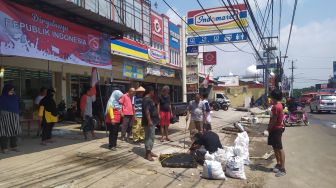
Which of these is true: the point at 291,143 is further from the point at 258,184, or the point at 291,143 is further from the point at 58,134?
the point at 58,134

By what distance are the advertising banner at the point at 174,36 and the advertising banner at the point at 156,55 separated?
10.4 feet

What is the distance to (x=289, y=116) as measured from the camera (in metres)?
22.5

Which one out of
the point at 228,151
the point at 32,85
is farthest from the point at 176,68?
the point at 228,151

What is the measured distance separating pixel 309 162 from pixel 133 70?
1467 cm

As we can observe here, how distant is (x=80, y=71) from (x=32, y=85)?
11.9 ft

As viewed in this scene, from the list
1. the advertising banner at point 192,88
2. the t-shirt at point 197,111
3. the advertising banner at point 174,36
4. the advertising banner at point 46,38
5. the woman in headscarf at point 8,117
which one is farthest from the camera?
the advertising banner at point 174,36

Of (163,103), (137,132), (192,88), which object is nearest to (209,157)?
(137,132)

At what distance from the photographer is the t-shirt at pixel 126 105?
37.9 ft

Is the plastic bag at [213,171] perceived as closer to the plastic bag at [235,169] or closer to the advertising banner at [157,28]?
the plastic bag at [235,169]

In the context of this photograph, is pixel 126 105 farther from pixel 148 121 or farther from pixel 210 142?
pixel 210 142

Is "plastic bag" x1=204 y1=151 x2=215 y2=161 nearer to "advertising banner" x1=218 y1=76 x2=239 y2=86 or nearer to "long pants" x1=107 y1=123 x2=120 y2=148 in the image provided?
"long pants" x1=107 y1=123 x2=120 y2=148

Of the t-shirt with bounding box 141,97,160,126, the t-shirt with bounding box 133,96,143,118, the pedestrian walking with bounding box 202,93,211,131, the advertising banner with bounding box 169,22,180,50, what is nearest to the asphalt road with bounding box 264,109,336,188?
the pedestrian walking with bounding box 202,93,211,131

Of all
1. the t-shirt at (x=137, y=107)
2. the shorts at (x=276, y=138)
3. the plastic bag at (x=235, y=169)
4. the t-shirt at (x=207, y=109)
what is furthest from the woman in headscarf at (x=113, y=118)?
the shorts at (x=276, y=138)

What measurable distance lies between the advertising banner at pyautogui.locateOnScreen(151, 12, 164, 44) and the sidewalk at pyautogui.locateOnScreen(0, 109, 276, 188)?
56.1 ft
